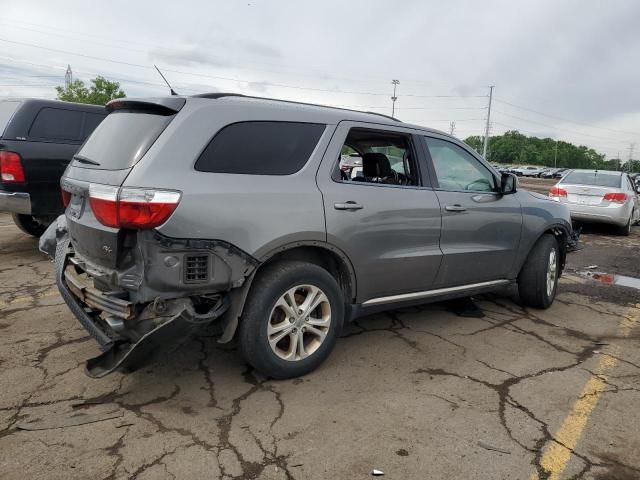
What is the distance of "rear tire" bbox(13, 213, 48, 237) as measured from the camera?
288 inches

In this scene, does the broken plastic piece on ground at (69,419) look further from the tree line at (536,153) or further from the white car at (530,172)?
the tree line at (536,153)

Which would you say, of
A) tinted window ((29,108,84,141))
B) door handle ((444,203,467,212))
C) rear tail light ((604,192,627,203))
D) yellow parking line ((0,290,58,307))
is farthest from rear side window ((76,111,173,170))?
rear tail light ((604,192,627,203))

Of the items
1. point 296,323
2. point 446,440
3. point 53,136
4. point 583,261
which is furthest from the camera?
point 583,261

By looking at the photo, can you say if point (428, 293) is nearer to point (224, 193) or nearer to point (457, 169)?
point (457, 169)

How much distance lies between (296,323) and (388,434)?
0.91 metres

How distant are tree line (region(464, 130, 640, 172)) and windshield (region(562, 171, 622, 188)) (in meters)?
117

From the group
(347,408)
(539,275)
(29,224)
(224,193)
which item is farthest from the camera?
(29,224)

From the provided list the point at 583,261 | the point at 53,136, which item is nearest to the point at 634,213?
the point at 583,261

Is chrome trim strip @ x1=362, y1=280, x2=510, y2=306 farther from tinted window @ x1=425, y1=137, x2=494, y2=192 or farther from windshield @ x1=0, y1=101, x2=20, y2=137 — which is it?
windshield @ x1=0, y1=101, x2=20, y2=137

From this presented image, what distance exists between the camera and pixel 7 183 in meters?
6.11

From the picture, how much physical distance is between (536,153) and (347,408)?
5421 inches

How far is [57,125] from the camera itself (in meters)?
6.75

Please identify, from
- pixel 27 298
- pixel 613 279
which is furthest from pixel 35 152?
pixel 613 279

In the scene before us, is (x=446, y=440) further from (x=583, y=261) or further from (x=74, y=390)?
(x=583, y=261)
